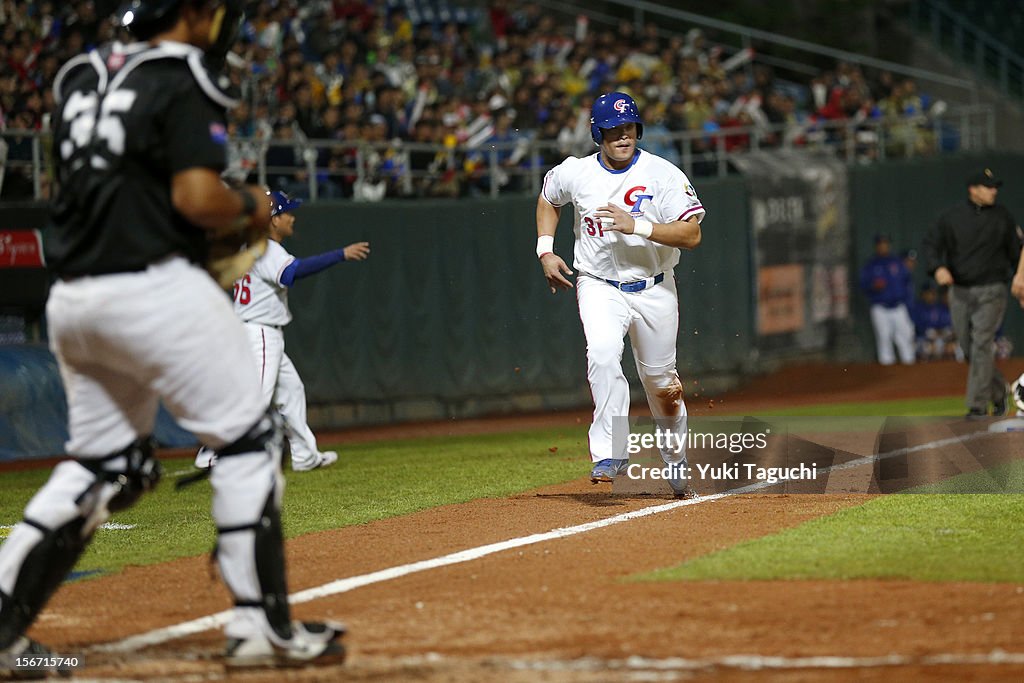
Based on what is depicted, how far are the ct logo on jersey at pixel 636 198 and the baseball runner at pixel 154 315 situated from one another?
4.07 metres

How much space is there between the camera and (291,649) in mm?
4719

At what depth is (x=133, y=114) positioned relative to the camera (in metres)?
4.61

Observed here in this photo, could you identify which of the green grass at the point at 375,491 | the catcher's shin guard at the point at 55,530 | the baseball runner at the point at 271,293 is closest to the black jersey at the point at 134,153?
the catcher's shin guard at the point at 55,530

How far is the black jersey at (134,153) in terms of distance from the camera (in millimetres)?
4613

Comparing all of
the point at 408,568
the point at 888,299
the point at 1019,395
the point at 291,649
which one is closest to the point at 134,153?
the point at 291,649

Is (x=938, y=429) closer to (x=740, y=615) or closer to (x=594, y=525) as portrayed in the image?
(x=594, y=525)

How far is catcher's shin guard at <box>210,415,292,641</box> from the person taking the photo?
470 cm

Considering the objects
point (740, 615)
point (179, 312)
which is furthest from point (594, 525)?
point (179, 312)

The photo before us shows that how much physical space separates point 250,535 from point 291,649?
40 centimetres

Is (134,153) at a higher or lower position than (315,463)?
higher
